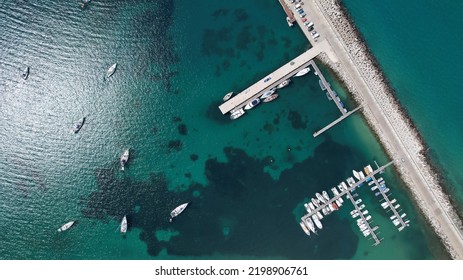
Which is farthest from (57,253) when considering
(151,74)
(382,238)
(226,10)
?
(382,238)

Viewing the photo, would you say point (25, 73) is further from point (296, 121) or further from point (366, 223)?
Answer: point (366, 223)

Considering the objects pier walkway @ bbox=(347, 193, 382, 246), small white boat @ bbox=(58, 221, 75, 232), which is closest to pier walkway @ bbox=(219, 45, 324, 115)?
pier walkway @ bbox=(347, 193, 382, 246)

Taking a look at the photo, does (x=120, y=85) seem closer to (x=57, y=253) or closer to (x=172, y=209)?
(x=172, y=209)

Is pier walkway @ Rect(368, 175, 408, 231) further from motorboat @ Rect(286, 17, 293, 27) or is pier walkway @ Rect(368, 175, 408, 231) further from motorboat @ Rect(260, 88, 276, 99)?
motorboat @ Rect(286, 17, 293, 27)

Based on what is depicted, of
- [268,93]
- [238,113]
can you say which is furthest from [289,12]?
[238,113]

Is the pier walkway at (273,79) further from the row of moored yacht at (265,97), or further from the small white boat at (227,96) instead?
the small white boat at (227,96)
